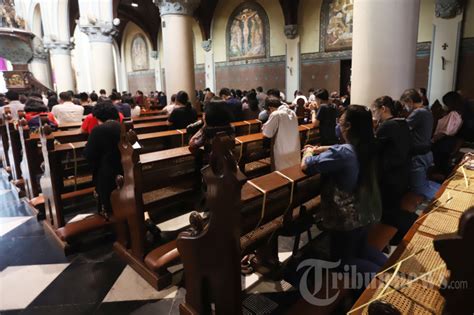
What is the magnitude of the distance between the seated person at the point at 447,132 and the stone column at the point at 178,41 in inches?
242

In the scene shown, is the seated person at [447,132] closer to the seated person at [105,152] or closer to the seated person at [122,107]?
the seated person at [105,152]

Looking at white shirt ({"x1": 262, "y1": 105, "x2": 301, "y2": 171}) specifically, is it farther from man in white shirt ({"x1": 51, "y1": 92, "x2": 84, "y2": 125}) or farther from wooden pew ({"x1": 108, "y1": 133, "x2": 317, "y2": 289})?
man in white shirt ({"x1": 51, "y1": 92, "x2": 84, "y2": 125})

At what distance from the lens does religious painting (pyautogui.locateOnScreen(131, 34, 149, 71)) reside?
2294cm

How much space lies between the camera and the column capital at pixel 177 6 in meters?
8.20

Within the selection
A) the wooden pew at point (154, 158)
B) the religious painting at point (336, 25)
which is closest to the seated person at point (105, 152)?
the wooden pew at point (154, 158)

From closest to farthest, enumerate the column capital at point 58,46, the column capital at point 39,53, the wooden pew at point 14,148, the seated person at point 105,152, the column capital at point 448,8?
the seated person at point 105,152, the wooden pew at point 14,148, the column capital at point 448,8, the column capital at point 58,46, the column capital at point 39,53

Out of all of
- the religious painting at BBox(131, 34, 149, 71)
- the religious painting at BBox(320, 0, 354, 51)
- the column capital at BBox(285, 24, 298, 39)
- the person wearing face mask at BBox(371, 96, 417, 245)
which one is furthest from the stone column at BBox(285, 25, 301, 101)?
the religious painting at BBox(131, 34, 149, 71)

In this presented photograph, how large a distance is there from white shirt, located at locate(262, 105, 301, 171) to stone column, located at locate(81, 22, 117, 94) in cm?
839

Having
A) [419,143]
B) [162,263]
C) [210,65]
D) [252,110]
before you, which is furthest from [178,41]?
[210,65]

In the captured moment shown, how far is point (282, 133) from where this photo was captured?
3695 mm

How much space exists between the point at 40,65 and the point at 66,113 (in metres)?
14.1

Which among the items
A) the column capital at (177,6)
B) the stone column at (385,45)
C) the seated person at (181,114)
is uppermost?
the column capital at (177,6)

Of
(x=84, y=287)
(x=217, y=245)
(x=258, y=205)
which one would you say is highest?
Answer: (x=258, y=205)

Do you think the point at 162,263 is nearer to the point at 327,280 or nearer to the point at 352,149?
the point at 327,280
